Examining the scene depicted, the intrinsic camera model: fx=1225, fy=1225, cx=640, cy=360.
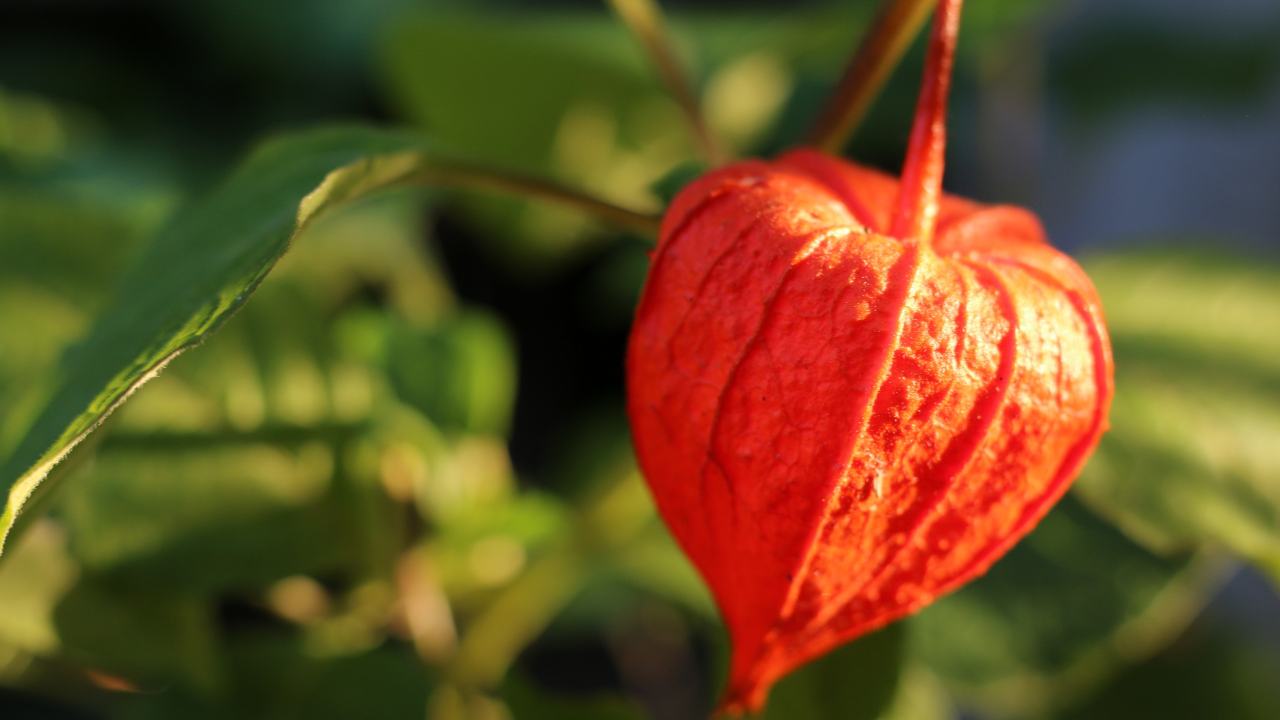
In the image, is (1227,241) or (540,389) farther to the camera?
(540,389)

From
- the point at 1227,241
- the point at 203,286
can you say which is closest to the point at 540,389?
the point at 1227,241

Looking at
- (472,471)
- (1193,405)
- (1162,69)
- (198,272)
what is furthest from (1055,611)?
(1162,69)

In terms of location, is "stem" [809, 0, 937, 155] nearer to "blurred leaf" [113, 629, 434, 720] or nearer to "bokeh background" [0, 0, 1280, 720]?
"bokeh background" [0, 0, 1280, 720]

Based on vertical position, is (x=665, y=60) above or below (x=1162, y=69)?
above

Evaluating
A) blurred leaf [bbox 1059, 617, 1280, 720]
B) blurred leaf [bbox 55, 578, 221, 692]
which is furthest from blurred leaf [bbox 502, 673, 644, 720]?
blurred leaf [bbox 1059, 617, 1280, 720]

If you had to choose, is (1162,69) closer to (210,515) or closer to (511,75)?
(511,75)

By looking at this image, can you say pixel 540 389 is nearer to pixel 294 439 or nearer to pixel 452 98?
pixel 452 98

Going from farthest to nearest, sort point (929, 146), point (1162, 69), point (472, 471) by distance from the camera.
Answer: point (1162, 69) → point (472, 471) → point (929, 146)

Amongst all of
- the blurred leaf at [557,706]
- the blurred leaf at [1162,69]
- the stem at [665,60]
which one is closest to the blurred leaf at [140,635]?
the blurred leaf at [557,706]
